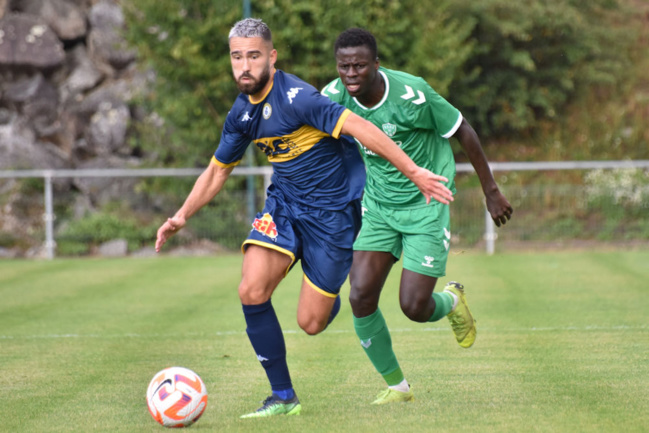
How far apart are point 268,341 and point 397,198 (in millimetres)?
1379

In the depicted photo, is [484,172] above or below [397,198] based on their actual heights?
above

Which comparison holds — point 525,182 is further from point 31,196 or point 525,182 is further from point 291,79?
point 291,79

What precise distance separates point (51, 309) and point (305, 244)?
6167mm

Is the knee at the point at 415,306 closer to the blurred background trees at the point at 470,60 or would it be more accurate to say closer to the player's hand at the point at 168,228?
the player's hand at the point at 168,228

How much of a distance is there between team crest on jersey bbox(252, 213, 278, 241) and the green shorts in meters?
0.84

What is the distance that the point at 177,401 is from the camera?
4.83 meters

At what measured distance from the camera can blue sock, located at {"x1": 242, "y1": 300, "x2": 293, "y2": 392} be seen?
5.22m

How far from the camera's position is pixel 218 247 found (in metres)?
17.6

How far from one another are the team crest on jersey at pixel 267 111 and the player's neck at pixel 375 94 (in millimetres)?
731

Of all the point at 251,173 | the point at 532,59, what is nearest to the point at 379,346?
the point at 251,173

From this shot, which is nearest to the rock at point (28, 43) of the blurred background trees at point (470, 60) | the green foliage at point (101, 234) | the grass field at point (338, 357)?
the blurred background trees at point (470, 60)

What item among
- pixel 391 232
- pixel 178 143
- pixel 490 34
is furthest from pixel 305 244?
pixel 490 34

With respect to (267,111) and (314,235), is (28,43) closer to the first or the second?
(267,111)

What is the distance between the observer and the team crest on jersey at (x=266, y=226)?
5.30 m
